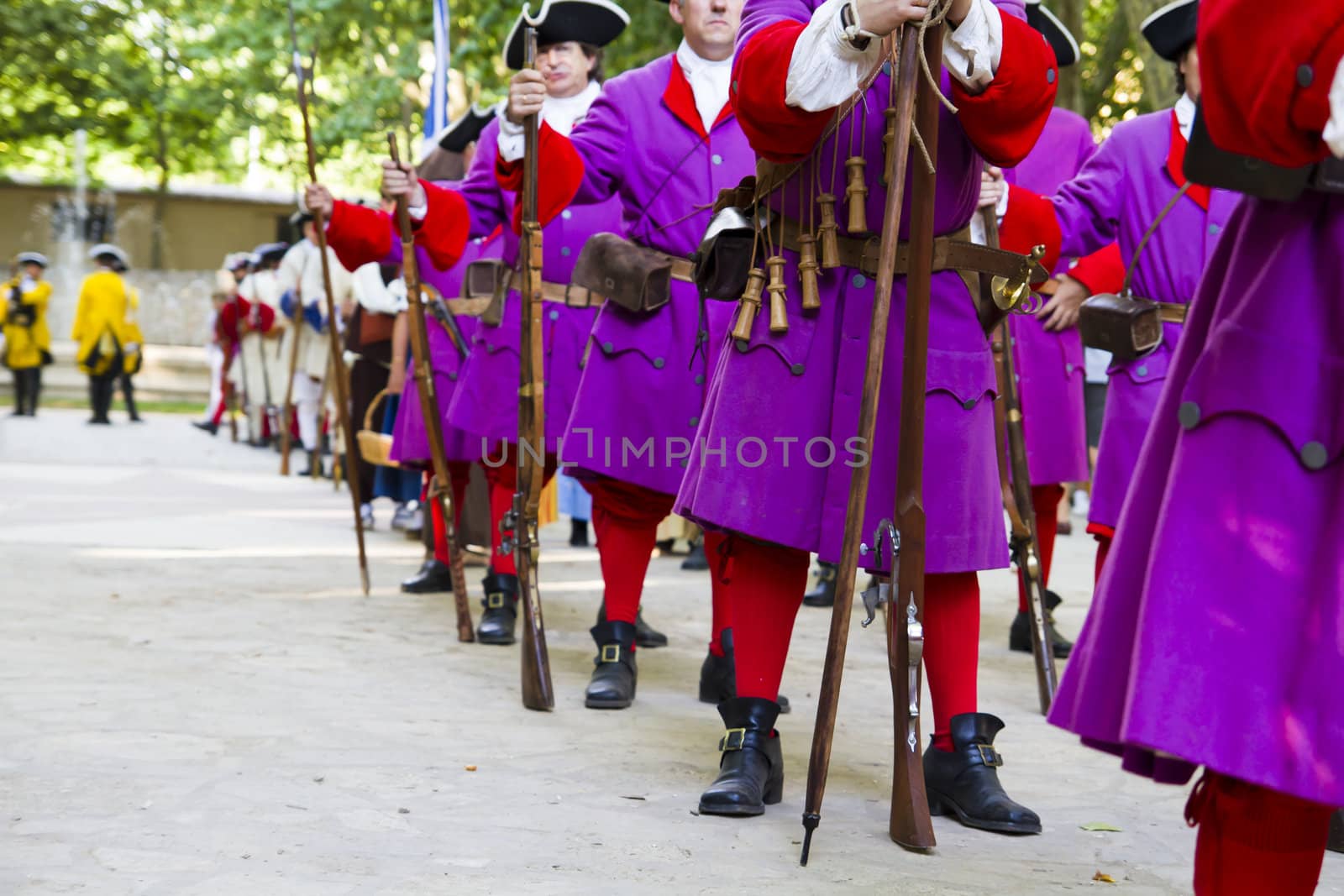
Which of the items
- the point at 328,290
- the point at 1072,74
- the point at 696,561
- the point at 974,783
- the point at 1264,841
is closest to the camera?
the point at 1264,841

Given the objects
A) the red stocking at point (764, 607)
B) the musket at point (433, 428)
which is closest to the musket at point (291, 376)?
the musket at point (433, 428)

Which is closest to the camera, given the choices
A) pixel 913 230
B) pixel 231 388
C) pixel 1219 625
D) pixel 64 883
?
pixel 1219 625

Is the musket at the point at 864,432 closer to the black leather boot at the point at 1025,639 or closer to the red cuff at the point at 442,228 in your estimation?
the red cuff at the point at 442,228

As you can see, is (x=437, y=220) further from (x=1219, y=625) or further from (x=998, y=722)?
(x=1219, y=625)

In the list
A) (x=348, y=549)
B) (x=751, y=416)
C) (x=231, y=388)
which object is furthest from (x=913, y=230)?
(x=231, y=388)

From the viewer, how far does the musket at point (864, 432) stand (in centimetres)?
312

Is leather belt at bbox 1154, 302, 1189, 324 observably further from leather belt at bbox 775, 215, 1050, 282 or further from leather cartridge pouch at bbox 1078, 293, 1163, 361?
leather belt at bbox 775, 215, 1050, 282

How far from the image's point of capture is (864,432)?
3135mm

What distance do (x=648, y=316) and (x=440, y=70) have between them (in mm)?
2609

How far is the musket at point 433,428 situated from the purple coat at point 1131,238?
2198 millimetres

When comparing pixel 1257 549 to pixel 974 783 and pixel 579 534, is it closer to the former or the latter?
pixel 974 783

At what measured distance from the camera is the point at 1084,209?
4855 millimetres

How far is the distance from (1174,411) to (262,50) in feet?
62.9

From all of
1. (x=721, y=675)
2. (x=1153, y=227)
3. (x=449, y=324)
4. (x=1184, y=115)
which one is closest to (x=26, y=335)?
(x=449, y=324)
